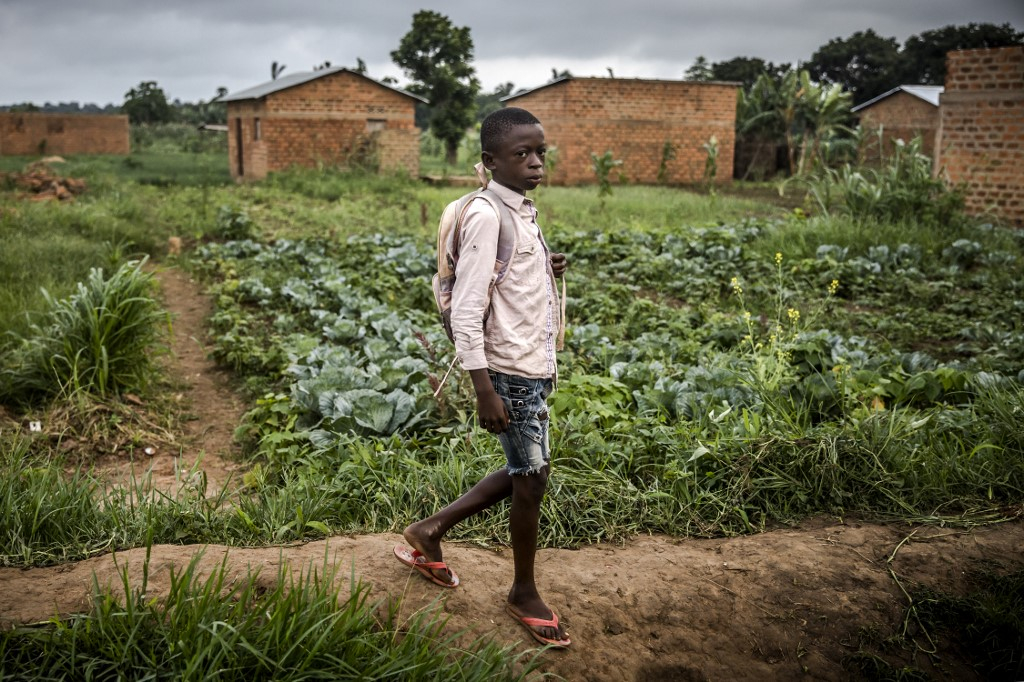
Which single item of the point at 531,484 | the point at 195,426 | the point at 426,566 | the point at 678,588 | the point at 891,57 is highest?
the point at 891,57

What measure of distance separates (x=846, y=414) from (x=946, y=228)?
6.38m

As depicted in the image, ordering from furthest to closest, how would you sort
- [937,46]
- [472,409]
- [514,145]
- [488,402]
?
[937,46], [472,409], [514,145], [488,402]

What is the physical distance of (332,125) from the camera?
71.1 ft

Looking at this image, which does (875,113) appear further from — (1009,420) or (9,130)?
(9,130)

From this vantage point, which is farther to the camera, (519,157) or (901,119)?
(901,119)

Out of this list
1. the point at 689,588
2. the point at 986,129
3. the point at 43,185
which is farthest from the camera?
the point at 43,185

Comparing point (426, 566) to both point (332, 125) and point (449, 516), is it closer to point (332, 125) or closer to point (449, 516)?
point (449, 516)

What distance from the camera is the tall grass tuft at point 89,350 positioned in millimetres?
5047

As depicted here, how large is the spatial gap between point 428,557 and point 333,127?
20392 mm

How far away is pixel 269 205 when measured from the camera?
15141 millimetres

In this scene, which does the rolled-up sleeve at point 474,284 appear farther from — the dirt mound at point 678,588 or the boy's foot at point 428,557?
the dirt mound at point 678,588

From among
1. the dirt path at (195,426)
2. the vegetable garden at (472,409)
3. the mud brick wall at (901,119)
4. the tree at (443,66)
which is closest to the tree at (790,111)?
the mud brick wall at (901,119)

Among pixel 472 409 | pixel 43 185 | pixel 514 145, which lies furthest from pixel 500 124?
pixel 43 185

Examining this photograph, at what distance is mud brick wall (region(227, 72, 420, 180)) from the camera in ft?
69.4
